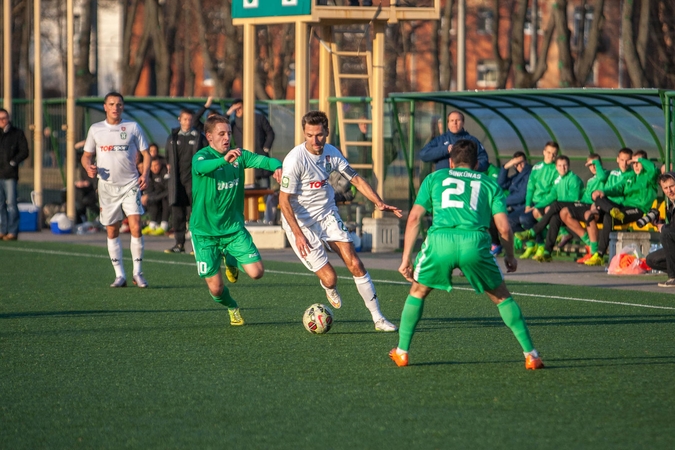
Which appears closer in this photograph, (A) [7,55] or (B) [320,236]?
(B) [320,236]

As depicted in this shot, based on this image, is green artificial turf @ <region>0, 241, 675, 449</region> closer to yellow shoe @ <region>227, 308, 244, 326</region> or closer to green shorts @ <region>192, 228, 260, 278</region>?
yellow shoe @ <region>227, 308, 244, 326</region>

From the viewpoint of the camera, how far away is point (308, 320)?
9.34 m

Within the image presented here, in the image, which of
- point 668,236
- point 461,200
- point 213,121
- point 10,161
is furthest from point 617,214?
point 10,161

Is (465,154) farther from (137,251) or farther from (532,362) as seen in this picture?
(137,251)

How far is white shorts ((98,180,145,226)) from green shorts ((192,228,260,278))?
3063 mm

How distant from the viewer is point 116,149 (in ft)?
41.7

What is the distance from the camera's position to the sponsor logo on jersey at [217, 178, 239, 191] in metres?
9.65

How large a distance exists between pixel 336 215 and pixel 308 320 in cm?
96

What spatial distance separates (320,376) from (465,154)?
1.74 metres

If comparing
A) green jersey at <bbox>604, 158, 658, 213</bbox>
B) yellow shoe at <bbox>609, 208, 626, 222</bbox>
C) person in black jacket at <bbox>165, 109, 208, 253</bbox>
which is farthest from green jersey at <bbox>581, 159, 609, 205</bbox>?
person in black jacket at <bbox>165, 109, 208, 253</bbox>

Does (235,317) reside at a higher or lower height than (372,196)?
lower

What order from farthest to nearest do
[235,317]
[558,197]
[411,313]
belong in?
[558,197] → [235,317] → [411,313]

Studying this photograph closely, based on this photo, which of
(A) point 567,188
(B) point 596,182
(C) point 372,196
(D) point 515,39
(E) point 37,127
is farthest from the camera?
(D) point 515,39

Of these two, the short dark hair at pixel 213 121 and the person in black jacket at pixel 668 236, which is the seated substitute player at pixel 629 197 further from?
the short dark hair at pixel 213 121
